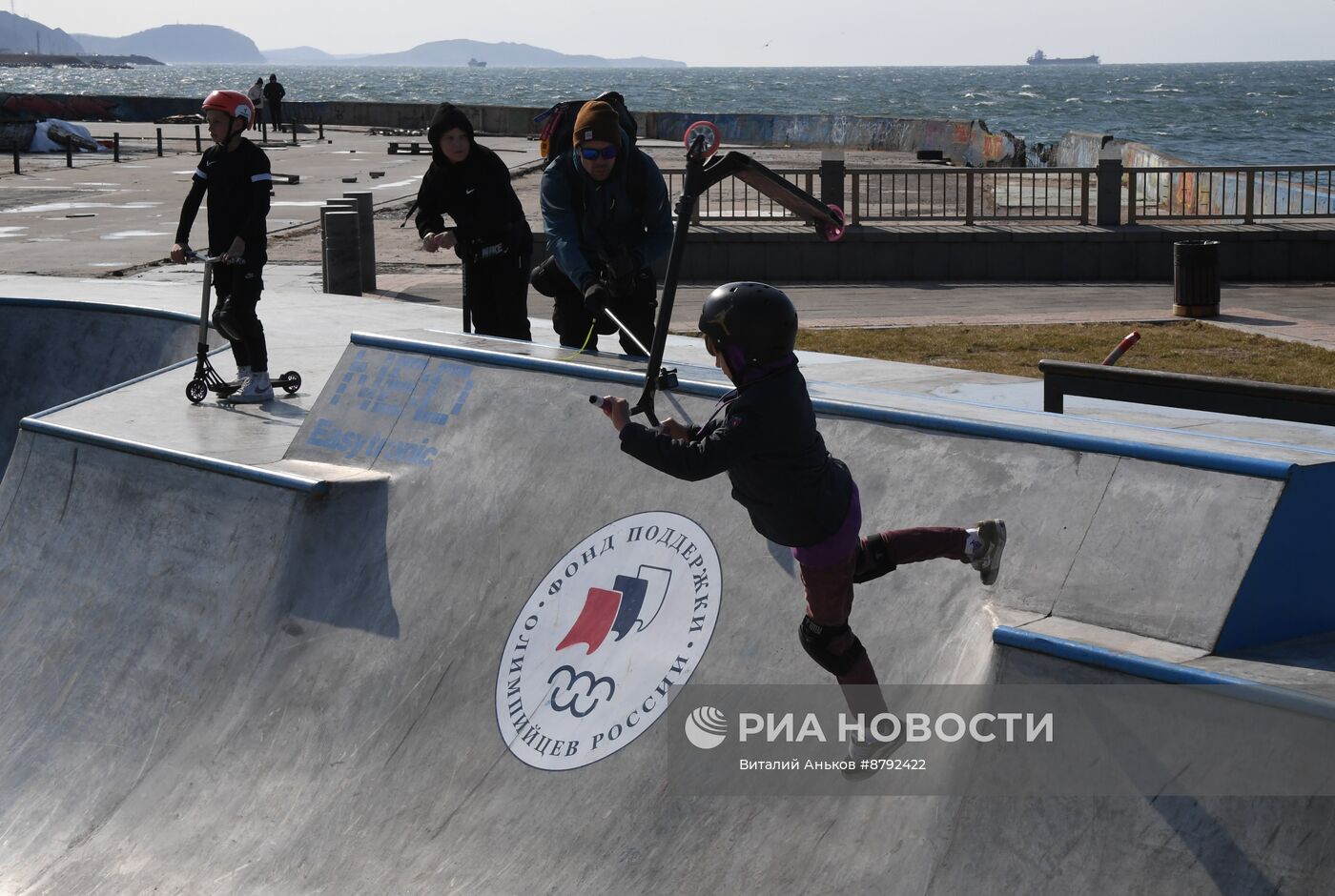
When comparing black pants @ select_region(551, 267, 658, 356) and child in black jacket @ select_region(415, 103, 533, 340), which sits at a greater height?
child in black jacket @ select_region(415, 103, 533, 340)

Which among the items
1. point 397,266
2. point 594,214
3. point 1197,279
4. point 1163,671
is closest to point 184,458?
point 594,214

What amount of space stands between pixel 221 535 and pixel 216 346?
4303 mm

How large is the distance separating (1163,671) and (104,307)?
10080 millimetres

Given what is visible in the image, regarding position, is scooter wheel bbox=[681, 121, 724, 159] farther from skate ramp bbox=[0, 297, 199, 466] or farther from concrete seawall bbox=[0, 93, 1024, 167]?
concrete seawall bbox=[0, 93, 1024, 167]

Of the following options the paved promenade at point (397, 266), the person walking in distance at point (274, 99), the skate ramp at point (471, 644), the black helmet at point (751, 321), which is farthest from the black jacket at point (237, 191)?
the person walking in distance at point (274, 99)

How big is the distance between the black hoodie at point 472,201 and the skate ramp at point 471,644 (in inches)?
39.0

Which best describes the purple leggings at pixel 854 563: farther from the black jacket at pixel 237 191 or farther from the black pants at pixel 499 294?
the black jacket at pixel 237 191

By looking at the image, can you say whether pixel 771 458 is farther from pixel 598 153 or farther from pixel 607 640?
pixel 598 153

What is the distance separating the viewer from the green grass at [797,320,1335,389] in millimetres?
12055

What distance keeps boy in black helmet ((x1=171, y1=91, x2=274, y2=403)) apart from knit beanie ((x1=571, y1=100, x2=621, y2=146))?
2236mm

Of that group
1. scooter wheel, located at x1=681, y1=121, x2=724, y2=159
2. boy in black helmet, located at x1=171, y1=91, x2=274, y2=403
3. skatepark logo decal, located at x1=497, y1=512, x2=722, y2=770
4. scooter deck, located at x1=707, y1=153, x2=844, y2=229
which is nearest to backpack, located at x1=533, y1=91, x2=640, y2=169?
boy in black helmet, located at x1=171, y1=91, x2=274, y2=403

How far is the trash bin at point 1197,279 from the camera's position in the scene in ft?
49.3

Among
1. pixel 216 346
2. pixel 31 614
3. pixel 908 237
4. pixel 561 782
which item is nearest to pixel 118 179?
pixel 908 237

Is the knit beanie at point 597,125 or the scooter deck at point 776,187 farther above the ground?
the knit beanie at point 597,125
